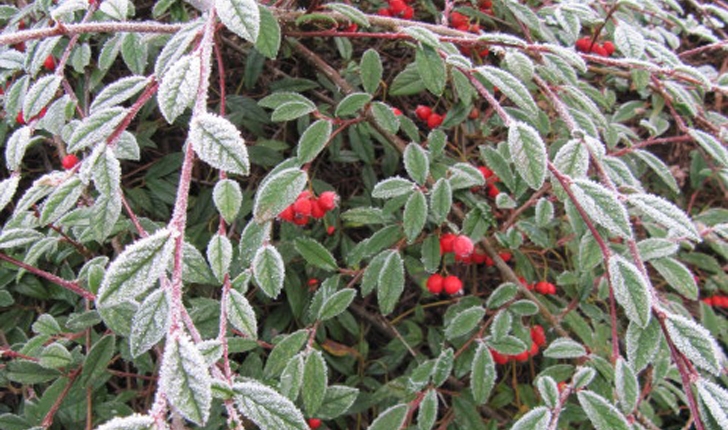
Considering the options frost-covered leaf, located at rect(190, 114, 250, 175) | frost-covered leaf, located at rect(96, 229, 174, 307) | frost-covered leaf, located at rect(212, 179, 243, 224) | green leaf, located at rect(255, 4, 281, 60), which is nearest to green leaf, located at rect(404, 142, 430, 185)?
green leaf, located at rect(255, 4, 281, 60)

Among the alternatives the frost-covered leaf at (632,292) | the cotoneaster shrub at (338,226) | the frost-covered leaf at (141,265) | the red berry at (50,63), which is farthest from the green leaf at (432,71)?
the red berry at (50,63)

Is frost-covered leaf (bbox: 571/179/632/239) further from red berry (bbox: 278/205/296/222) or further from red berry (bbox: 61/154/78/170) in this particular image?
red berry (bbox: 61/154/78/170)

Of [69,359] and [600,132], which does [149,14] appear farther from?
[600,132]

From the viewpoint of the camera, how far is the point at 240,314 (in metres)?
1.07

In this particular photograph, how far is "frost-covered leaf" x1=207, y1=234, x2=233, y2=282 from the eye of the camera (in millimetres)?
1079

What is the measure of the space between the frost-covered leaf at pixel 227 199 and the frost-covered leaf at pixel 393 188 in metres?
0.46

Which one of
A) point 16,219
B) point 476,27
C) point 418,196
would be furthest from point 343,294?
point 476,27

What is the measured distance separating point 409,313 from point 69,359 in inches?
37.9

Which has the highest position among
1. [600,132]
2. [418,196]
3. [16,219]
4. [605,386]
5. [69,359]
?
[600,132]

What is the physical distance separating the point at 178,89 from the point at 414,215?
2.15 feet

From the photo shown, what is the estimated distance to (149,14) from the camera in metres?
2.02

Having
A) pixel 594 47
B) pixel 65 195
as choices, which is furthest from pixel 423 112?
pixel 65 195

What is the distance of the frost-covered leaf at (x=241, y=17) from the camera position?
99cm

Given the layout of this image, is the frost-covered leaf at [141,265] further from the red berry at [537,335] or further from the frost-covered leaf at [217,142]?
the red berry at [537,335]
